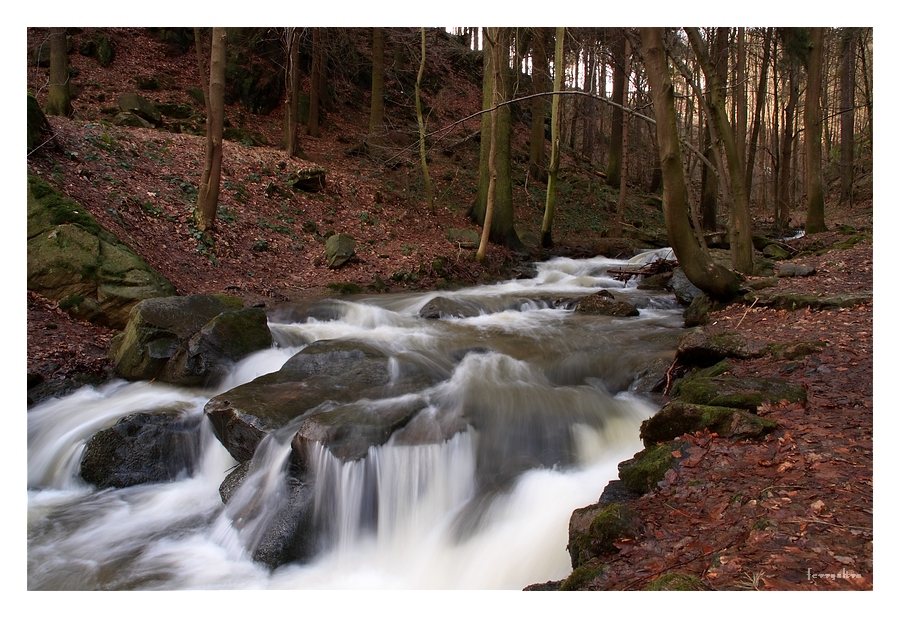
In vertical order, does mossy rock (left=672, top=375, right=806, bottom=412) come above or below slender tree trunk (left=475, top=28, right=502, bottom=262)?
below

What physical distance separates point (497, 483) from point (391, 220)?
34.3 ft

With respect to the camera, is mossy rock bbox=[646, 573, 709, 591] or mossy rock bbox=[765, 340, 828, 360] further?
mossy rock bbox=[765, 340, 828, 360]

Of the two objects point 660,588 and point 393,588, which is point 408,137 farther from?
point 660,588

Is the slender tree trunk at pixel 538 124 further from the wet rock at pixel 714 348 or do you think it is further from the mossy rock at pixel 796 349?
the mossy rock at pixel 796 349

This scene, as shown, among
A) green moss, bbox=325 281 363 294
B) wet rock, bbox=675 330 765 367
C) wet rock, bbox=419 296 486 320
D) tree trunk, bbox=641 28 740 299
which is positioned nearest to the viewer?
wet rock, bbox=675 330 765 367

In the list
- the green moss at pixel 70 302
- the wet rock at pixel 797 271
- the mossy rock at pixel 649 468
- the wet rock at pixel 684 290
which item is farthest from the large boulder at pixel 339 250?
the mossy rock at pixel 649 468

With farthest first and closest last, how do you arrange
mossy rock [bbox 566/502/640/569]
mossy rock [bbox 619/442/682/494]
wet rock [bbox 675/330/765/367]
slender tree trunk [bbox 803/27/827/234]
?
1. slender tree trunk [bbox 803/27/827/234]
2. wet rock [bbox 675/330/765/367]
3. mossy rock [bbox 619/442/682/494]
4. mossy rock [bbox 566/502/640/569]

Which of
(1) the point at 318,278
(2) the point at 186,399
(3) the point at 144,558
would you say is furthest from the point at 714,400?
(1) the point at 318,278

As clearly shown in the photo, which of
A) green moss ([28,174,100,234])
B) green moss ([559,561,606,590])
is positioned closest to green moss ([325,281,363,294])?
green moss ([28,174,100,234])

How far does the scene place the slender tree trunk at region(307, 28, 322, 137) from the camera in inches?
669

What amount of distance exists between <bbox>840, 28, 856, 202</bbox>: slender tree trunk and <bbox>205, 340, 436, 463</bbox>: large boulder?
19331 millimetres

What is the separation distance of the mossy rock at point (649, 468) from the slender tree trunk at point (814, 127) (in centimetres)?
1213

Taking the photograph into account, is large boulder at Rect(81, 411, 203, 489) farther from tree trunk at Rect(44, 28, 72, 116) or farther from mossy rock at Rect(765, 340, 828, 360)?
tree trunk at Rect(44, 28, 72, 116)

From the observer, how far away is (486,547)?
13.4 feet
